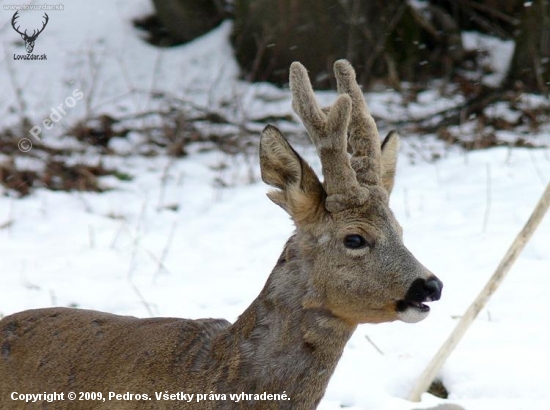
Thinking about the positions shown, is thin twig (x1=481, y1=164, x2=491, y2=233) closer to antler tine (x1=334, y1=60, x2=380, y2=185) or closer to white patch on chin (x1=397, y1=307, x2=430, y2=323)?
antler tine (x1=334, y1=60, x2=380, y2=185)

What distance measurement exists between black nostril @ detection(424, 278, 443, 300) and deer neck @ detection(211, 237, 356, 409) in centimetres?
34

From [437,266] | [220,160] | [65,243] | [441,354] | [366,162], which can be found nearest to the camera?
[366,162]

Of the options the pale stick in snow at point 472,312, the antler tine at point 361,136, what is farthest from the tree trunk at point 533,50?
the antler tine at point 361,136

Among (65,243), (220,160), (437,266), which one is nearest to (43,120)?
(220,160)

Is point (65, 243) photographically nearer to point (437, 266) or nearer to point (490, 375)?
point (437, 266)

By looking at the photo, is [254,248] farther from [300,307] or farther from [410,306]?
[410,306]

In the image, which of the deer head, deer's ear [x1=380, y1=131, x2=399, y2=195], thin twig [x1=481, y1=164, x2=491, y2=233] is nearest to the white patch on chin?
the deer head

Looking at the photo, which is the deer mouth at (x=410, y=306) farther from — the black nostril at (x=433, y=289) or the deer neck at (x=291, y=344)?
the deer neck at (x=291, y=344)

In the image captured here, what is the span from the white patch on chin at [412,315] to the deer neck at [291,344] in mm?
228

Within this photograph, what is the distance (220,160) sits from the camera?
9.86 metres

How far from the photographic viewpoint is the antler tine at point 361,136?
12.2 feet

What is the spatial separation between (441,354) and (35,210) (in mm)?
4499

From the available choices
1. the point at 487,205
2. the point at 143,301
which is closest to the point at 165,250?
the point at 143,301

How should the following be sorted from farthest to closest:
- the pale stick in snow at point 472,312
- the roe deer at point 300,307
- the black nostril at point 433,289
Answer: the pale stick in snow at point 472,312 < the roe deer at point 300,307 < the black nostril at point 433,289
